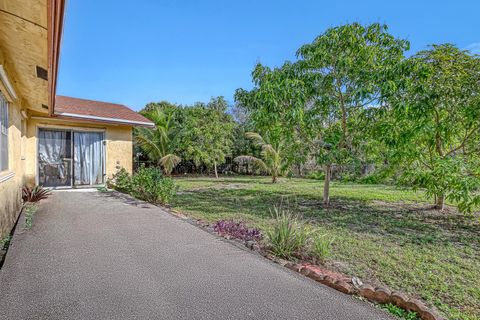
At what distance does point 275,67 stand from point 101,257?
26.7 ft

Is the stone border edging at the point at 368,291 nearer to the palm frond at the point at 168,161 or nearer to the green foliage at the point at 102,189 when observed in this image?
the green foliage at the point at 102,189

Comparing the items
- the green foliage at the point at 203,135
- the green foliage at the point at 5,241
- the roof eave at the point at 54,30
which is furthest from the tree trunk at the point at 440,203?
the green foliage at the point at 203,135

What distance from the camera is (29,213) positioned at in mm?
7098

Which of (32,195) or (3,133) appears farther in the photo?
(32,195)

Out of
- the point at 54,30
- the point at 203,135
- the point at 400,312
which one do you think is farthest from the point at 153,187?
the point at 203,135

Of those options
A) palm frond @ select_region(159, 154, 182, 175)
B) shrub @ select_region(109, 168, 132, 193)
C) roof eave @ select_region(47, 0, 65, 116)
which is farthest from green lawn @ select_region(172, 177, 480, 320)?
palm frond @ select_region(159, 154, 182, 175)

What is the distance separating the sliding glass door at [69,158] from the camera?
11.0 metres

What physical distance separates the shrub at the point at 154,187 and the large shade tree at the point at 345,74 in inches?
199

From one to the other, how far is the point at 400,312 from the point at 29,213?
7.95m

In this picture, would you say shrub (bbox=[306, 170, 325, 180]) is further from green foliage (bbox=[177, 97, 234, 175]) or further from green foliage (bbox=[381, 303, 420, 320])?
green foliage (bbox=[381, 303, 420, 320])

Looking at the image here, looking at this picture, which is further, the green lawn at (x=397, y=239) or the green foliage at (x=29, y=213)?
the green foliage at (x=29, y=213)

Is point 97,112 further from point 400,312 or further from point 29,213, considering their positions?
point 400,312

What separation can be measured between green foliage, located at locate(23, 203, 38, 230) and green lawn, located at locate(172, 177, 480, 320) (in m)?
3.63

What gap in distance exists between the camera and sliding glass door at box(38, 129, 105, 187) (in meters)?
11.0
